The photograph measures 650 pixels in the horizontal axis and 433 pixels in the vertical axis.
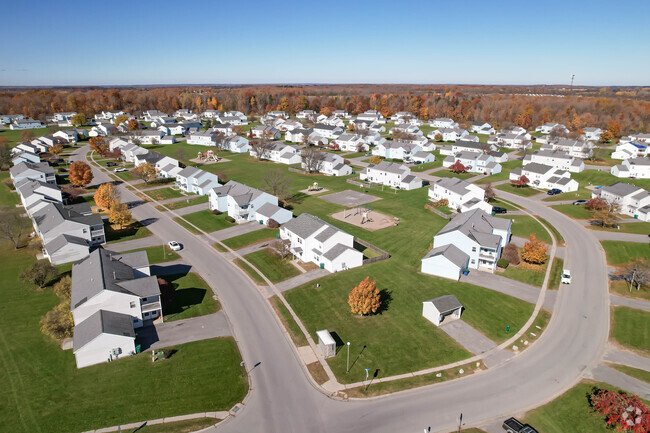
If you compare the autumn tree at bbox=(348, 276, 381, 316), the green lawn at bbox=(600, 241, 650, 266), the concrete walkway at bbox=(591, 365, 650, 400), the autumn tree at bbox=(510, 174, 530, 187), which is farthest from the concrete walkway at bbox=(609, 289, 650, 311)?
the autumn tree at bbox=(510, 174, 530, 187)

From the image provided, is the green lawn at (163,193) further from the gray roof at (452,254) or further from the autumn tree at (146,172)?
the gray roof at (452,254)

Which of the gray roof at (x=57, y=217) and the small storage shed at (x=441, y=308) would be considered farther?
the gray roof at (x=57, y=217)

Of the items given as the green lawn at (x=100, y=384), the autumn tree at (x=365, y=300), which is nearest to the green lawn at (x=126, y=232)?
the green lawn at (x=100, y=384)

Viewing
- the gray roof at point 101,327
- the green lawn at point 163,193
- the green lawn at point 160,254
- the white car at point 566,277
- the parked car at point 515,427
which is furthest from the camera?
the green lawn at point 163,193

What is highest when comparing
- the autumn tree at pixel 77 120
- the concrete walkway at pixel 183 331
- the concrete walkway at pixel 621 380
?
the autumn tree at pixel 77 120

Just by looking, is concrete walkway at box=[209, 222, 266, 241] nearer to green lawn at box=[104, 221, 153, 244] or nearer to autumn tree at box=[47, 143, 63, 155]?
green lawn at box=[104, 221, 153, 244]

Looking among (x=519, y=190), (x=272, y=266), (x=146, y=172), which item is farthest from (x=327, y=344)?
(x=519, y=190)

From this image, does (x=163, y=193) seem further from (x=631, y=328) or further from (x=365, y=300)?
(x=631, y=328)

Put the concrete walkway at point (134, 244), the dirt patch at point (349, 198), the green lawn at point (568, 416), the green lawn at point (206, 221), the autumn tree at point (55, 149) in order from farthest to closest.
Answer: the autumn tree at point (55, 149)
the dirt patch at point (349, 198)
the green lawn at point (206, 221)
the concrete walkway at point (134, 244)
the green lawn at point (568, 416)
